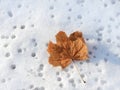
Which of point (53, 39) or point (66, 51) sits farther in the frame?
point (53, 39)

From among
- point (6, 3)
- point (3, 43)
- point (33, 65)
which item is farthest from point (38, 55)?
point (6, 3)

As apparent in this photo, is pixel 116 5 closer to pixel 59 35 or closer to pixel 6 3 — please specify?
pixel 59 35

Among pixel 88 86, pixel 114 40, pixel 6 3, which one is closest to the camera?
pixel 88 86

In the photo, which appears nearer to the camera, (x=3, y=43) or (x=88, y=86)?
(x=88, y=86)
